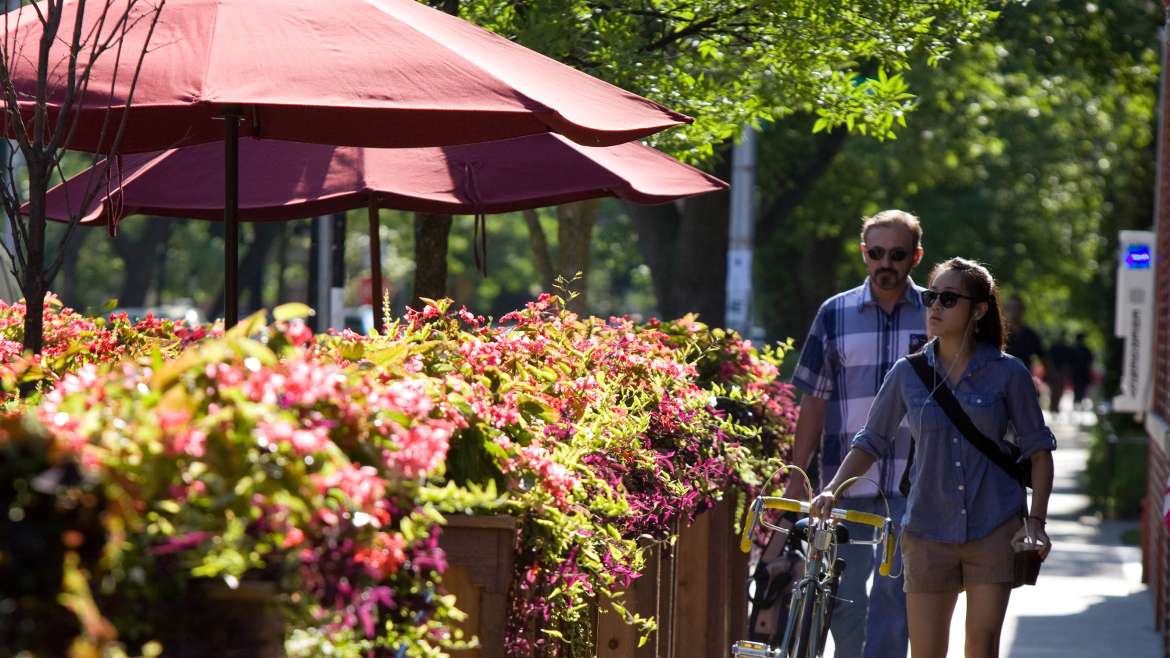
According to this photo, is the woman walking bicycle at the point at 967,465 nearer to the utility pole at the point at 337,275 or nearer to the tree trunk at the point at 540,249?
the utility pole at the point at 337,275

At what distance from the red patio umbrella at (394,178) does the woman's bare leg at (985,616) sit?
7.40 ft

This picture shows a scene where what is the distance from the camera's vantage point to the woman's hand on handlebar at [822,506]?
540 cm

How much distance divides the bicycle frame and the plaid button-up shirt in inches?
54.5

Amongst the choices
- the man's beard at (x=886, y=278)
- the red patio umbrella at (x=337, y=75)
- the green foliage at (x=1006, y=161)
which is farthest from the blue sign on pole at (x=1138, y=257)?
the red patio umbrella at (x=337, y=75)

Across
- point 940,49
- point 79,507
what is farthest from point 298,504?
point 940,49

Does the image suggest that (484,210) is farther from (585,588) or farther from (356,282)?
(356,282)

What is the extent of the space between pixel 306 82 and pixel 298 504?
91.2 inches

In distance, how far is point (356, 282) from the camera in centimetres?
7075

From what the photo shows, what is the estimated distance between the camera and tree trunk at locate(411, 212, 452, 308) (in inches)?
378

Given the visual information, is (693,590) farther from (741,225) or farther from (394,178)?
(741,225)

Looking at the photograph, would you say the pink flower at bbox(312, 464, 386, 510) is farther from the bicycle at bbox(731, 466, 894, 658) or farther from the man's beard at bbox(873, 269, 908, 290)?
the man's beard at bbox(873, 269, 908, 290)

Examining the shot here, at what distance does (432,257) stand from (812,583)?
15.6 feet

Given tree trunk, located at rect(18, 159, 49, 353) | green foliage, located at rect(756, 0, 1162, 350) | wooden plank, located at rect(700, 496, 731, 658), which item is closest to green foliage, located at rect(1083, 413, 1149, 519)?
green foliage, located at rect(756, 0, 1162, 350)

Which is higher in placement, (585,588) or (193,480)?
(193,480)
